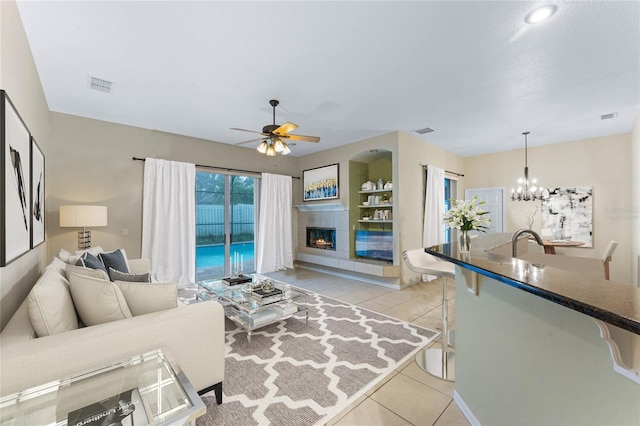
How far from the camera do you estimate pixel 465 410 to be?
71.0 inches

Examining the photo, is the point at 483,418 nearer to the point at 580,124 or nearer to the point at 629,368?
the point at 629,368

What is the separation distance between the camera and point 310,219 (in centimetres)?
646

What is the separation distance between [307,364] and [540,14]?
325 centimetres

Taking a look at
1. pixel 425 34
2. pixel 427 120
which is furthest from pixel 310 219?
pixel 425 34

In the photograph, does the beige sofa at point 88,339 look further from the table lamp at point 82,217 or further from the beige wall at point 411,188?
the beige wall at point 411,188

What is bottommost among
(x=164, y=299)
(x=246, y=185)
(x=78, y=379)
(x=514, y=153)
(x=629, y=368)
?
(x=78, y=379)

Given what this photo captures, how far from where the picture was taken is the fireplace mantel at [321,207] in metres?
5.75

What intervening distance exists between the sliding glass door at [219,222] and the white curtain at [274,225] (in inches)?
15.7

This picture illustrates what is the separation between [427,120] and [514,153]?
3153mm

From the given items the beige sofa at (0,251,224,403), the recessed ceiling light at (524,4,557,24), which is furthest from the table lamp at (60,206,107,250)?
the recessed ceiling light at (524,4,557,24)

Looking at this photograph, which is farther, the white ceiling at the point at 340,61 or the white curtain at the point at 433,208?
the white curtain at the point at 433,208

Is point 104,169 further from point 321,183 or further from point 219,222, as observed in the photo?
point 321,183

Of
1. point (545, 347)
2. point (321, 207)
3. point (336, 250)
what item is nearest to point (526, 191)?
point (336, 250)

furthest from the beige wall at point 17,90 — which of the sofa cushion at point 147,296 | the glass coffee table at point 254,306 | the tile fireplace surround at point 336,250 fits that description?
the tile fireplace surround at point 336,250
